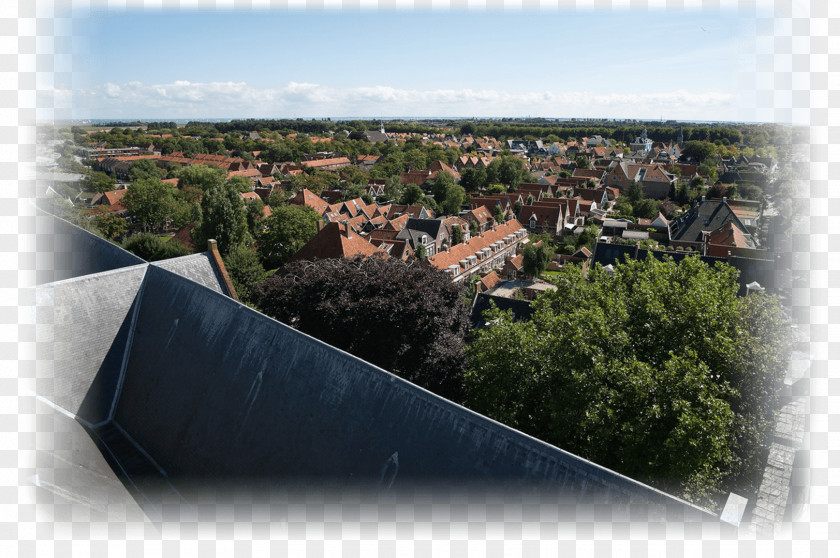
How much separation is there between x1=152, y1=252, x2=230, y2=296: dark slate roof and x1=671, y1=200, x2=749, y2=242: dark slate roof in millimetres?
43333

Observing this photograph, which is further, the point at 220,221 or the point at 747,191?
the point at 747,191

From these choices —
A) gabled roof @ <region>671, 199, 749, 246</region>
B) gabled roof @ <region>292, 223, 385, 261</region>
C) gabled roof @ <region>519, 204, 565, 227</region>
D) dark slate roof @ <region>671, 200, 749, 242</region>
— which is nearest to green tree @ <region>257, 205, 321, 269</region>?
gabled roof @ <region>292, 223, 385, 261</region>

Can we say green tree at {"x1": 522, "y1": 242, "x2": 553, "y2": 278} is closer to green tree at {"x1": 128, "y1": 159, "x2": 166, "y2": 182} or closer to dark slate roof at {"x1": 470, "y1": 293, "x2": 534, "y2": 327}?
dark slate roof at {"x1": 470, "y1": 293, "x2": 534, "y2": 327}

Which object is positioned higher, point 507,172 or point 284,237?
point 507,172

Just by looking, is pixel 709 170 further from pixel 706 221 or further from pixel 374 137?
pixel 374 137

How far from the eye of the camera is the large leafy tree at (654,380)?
10.5m

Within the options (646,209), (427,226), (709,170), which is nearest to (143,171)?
(427,226)

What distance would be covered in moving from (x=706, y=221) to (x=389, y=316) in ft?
136

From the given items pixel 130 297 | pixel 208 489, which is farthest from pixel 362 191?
pixel 208 489

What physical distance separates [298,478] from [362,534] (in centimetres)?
204

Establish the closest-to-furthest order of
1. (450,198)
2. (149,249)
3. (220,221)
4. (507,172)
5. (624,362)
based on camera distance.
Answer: (624,362) → (149,249) → (220,221) → (450,198) → (507,172)

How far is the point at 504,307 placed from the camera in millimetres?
24625

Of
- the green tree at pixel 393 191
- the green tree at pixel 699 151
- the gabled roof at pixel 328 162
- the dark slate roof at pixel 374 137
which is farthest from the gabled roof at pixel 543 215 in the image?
the dark slate roof at pixel 374 137

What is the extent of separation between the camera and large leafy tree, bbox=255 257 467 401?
1686 centimetres
